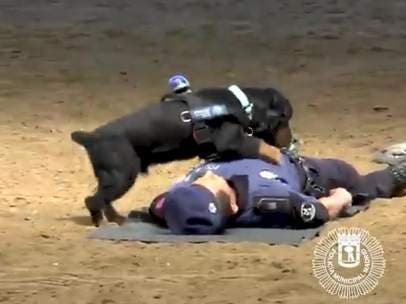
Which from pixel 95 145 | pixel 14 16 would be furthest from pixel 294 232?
pixel 14 16

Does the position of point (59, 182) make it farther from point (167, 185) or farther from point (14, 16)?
point (14, 16)

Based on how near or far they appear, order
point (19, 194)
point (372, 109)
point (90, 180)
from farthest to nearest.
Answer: point (372, 109), point (90, 180), point (19, 194)

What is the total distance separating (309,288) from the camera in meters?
3.93

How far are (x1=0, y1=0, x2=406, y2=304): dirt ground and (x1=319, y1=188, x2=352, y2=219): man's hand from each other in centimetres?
11

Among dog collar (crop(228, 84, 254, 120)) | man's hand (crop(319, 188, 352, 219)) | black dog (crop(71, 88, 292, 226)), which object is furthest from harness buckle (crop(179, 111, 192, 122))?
man's hand (crop(319, 188, 352, 219))

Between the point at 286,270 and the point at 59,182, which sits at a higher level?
the point at 286,270

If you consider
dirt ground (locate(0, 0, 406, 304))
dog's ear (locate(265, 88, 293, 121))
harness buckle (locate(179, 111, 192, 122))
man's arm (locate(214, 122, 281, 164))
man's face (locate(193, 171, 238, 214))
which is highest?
harness buckle (locate(179, 111, 192, 122))

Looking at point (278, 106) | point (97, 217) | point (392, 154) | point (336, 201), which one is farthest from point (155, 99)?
point (336, 201)

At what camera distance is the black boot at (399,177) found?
541cm

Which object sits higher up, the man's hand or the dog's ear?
the dog's ear

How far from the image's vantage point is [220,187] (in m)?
4.75

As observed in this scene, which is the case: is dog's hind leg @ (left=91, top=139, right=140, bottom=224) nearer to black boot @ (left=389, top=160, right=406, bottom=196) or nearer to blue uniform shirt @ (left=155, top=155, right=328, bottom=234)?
blue uniform shirt @ (left=155, top=155, right=328, bottom=234)

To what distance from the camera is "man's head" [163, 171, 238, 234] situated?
4645mm

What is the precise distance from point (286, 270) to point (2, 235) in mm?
1296
